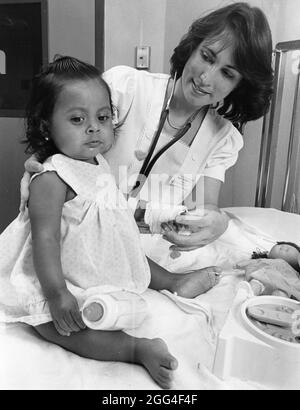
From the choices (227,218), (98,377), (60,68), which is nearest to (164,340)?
(98,377)

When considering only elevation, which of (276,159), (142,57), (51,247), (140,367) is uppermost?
(142,57)

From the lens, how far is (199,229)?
2.12 feet

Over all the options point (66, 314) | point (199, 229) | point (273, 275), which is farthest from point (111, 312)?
point (273, 275)

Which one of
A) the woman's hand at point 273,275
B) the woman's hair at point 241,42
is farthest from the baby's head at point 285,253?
the woman's hair at point 241,42

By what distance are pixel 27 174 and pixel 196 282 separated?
0.34 metres

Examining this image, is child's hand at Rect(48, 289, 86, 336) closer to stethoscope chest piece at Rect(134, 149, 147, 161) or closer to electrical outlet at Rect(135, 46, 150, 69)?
stethoscope chest piece at Rect(134, 149, 147, 161)

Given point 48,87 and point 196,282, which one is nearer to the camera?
point 48,87

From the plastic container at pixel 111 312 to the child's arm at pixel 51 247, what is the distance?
0.07 feet

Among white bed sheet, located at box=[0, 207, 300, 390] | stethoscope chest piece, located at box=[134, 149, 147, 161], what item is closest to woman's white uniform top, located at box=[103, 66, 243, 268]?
stethoscope chest piece, located at box=[134, 149, 147, 161]

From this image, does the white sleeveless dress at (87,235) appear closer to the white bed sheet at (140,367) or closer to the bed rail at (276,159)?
the white bed sheet at (140,367)

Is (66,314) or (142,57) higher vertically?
(142,57)

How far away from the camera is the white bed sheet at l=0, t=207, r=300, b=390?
513mm

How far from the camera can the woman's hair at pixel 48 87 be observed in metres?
0.55

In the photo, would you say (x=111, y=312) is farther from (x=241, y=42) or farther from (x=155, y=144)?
(x=241, y=42)
